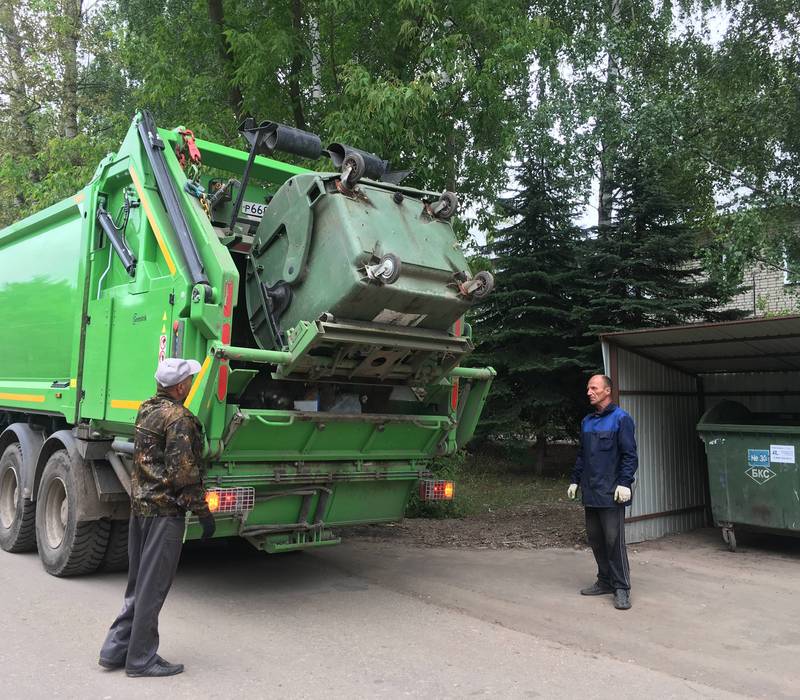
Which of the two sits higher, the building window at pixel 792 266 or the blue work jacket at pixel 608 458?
the building window at pixel 792 266

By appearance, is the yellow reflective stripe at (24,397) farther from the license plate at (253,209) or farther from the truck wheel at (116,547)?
the license plate at (253,209)

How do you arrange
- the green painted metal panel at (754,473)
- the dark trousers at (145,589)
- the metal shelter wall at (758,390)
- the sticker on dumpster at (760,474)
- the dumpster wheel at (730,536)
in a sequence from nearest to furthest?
1. the dark trousers at (145,589)
2. the green painted metal panel at (754,473)
3. the sticker on dumpster at (760,474)
4. the dumpster wheel at (730,536)
5. the metal shelter wall at (758,390)

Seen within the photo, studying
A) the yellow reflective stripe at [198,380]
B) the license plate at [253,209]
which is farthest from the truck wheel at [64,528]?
the license plate at [253,209]

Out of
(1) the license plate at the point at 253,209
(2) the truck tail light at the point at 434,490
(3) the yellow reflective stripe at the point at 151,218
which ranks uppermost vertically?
(1) the license plate at the point at 253,209

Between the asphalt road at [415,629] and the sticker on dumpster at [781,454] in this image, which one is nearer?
the asphalt road at [415,629]

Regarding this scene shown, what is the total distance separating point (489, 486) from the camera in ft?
37.2

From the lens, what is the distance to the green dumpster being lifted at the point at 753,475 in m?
6.99

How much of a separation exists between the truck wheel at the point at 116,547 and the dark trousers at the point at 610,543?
3540 millimetres

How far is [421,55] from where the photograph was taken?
31.1 ft

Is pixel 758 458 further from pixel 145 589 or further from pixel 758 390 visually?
pixel 145 589

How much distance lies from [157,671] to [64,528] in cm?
241

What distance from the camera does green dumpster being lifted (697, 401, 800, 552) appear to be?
699 centimetres

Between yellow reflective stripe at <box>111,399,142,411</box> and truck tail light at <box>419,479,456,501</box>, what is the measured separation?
2.16 metres

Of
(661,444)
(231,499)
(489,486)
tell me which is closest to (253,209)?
(231,499)
